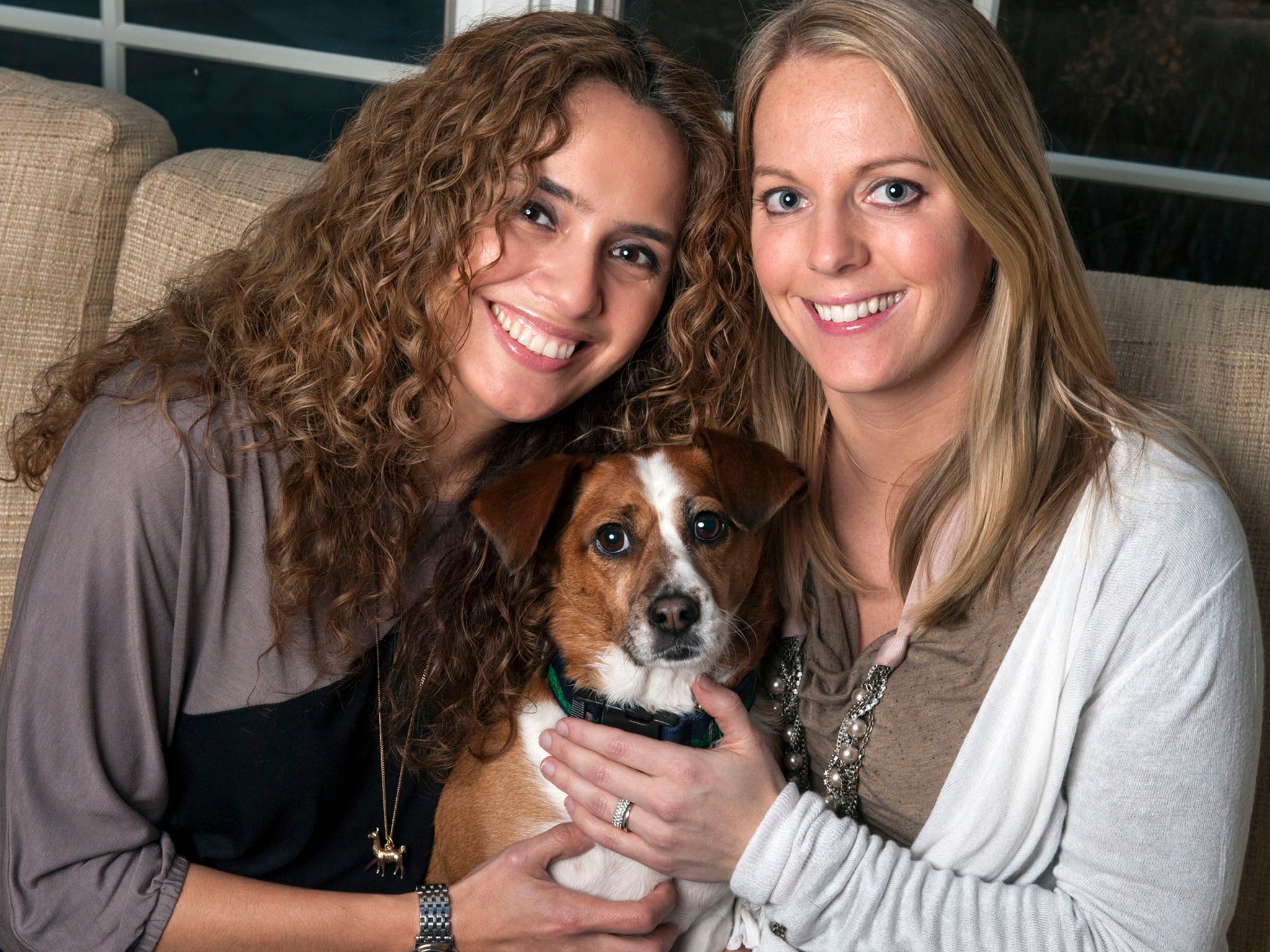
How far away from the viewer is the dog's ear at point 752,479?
194 centimetres

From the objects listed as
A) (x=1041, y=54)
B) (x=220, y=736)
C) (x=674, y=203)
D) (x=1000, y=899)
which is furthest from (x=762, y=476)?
(x=1041, y=54)

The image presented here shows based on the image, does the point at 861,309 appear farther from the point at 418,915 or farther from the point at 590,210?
the point at 418,915

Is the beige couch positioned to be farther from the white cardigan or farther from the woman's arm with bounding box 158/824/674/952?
the woman's arm with bounding box 158/824/674/952

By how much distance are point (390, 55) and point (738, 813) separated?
2.60 meters

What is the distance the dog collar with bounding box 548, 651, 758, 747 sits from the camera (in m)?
1.97

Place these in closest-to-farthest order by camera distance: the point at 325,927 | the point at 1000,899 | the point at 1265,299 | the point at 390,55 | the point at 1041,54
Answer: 1. the point at 1000,899
2. the point at 325,927
3. the point at 1265,299
4. the point at 1041,54
5. the point at 390,55

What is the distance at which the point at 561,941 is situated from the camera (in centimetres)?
186

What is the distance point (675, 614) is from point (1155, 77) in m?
2.38

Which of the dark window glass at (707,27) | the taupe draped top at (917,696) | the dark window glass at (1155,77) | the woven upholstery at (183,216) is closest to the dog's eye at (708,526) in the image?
the taupe draped top at (917,696)

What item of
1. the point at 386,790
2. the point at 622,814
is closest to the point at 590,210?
the point at 622,814

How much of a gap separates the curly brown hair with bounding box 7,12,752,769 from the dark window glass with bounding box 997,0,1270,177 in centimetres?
162

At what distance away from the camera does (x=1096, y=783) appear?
1.67 meters

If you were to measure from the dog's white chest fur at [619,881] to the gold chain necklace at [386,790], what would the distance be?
0.66 feet

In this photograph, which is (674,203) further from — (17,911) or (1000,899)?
(17,911)
